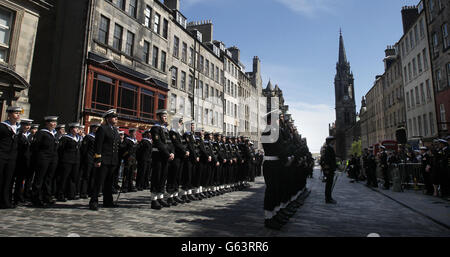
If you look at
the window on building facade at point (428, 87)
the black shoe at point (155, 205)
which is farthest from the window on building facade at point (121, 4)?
the window on building facade at point (428, 87)

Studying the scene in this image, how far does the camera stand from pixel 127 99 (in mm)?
21703

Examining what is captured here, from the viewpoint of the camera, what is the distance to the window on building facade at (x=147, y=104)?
23.4 m

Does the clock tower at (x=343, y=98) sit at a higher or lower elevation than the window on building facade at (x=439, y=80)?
higher

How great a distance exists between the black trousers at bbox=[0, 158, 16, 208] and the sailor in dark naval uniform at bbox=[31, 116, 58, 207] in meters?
0.57

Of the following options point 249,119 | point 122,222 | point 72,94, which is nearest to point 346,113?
point 249,119

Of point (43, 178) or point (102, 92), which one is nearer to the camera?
point (43, 178)

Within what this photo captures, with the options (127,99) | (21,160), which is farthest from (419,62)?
(21,160)

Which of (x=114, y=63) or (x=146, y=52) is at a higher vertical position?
(x=146, y=52)

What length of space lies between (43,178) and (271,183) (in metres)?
6.41

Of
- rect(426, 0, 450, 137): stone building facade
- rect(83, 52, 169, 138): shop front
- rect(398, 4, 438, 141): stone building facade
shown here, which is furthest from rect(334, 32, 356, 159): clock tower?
rect(83, 52, 169, 138): shop front

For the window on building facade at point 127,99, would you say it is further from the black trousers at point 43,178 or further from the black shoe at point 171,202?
the black shoe at point 171,202

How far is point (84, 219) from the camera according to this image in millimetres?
5238

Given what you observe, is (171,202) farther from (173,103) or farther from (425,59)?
(425,59)
